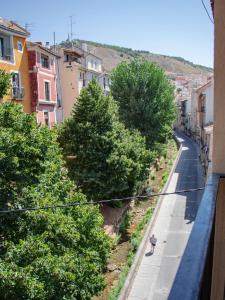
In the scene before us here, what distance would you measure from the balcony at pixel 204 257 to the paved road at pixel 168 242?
14.5 ft

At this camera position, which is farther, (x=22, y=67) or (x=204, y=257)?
(x=22, y=67)

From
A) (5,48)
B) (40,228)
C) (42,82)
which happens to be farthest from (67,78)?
(40,228)

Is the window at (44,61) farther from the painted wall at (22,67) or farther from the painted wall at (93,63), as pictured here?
the painted wall at (93,63)

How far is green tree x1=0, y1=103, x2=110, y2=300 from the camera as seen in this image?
8016mm

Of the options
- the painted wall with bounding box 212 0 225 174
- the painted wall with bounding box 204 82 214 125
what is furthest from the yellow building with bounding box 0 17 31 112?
the painted wall with bounding box 204 82 214 125

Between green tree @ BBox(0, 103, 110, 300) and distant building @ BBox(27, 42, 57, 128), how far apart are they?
13856mm

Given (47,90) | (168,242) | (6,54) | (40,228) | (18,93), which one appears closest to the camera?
(40,228)

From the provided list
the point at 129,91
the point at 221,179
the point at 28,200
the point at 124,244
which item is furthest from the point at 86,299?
the point at 129,91

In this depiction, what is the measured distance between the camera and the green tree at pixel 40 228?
8016mm

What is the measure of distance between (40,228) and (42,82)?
57.7 feet

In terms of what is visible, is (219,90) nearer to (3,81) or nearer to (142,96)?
(3,81)

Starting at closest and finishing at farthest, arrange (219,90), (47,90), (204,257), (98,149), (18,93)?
1. (204,257)
2. (219,90)
3. (98,149)
4. (18,93)
5. (47,90)

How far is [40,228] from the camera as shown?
9328 mm

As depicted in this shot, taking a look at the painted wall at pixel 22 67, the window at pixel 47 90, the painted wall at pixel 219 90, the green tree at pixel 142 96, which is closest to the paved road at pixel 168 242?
Answer: the painted wall at pixel 219 90
